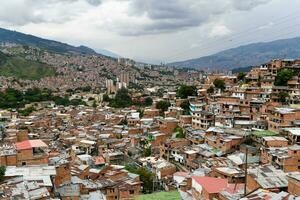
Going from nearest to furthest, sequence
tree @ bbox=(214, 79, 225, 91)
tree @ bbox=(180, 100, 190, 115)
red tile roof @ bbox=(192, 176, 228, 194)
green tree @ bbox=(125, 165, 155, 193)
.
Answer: red tile roof @ bbox=(192, 176, 228, 194)
green tree @ bbox=(125, 165, 155, 193)
tree @ bbox=(180, 100, 190, 115)
tree @ bbox=(214, 79, 225, 91)

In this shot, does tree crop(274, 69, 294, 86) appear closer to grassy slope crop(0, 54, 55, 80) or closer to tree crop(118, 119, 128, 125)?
tree crop(118, 119, 128, 125)

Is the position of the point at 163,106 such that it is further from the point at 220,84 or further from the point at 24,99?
the point at 24,99

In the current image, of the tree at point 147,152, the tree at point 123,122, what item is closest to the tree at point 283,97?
the tree at point 147,152

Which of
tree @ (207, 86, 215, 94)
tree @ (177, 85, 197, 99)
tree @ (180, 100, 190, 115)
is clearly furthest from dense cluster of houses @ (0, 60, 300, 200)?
tree @ (177, 85, 197, 99)

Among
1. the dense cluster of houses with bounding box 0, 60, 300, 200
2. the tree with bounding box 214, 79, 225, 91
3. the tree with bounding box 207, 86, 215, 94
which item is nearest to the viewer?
the dense cluster of houses with bounding box 0, 60, 300, 200

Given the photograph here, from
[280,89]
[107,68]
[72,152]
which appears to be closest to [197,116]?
[280,89]

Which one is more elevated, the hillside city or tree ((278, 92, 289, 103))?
tree ((278, 92, 289, 103))

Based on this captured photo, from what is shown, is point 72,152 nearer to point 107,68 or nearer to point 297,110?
point 297,110

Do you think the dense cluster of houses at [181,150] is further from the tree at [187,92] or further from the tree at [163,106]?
the tree at [187,92]
